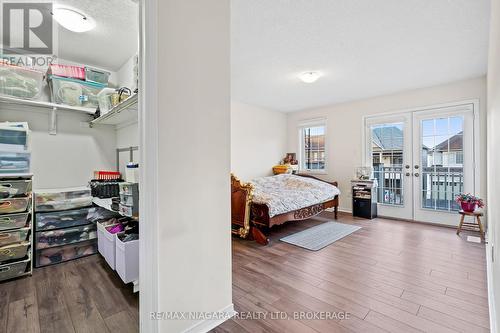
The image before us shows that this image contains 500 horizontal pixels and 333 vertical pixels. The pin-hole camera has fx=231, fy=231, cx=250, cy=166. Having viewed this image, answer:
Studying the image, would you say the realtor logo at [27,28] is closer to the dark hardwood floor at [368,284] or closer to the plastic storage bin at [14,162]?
the plastic storage bin at [14,162]

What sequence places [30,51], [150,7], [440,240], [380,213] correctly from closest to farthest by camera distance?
[150,7] → [30,51] → [440,240] → [380,213]

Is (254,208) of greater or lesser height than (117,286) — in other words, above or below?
above

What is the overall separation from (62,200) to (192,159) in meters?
1.98

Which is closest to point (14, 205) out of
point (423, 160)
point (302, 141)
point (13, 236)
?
point (13, 236)

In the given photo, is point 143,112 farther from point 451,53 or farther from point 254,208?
point 451,53

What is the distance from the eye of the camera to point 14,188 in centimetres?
214

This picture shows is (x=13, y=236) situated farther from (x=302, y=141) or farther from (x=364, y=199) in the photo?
(x=302, y=141)

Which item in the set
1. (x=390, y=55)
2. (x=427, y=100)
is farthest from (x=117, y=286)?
(x=427, y=100)

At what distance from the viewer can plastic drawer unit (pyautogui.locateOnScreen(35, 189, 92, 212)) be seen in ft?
7.83

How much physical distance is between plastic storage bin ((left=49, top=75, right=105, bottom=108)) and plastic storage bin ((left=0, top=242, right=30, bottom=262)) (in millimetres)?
1509

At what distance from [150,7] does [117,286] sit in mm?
2175

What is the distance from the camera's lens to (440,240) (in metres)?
3.20

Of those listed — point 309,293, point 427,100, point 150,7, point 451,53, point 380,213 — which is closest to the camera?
point 150,7

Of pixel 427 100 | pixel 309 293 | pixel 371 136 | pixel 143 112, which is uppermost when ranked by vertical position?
pixel 427 100
